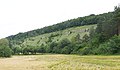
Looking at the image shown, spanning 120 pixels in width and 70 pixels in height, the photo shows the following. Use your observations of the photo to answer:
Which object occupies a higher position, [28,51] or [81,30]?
[81,30]

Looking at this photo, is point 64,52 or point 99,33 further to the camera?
point 64,52

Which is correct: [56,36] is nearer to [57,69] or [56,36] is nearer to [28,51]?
[28,51]

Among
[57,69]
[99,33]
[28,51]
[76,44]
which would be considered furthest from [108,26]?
[28,51]

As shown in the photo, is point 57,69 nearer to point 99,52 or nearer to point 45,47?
point 99,52

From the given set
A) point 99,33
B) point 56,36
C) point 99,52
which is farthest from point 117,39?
point 56,36

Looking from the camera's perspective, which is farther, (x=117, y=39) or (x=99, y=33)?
(x=99, y=33)

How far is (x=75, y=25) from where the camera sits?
19212cm

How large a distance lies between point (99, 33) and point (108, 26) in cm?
658

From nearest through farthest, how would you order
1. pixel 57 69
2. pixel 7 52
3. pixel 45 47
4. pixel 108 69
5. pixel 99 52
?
pixel 108 69
pixel 57 69
pixel 99 52
pixel 7 52
pixel 45 47

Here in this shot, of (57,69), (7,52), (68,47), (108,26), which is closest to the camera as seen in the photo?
(57,69)

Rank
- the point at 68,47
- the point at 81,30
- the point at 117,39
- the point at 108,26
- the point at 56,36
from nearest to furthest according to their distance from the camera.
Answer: the point at 117,39, the point at 108,26, the point at 68,47, the point at 81,30, the point at 56,36

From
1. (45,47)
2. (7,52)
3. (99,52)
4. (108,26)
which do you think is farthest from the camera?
(45,47)

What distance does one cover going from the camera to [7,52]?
12075 centimetres

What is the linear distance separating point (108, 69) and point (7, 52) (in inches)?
3376
